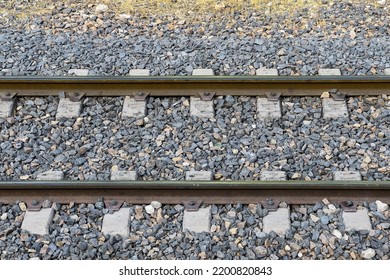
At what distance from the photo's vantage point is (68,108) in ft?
20.6

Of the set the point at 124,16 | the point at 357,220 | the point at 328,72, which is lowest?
the point at 357,220

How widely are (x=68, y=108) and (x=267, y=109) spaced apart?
193 centimetres

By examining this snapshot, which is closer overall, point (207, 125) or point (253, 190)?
point (253, 190)

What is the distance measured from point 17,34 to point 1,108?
132 centimetres

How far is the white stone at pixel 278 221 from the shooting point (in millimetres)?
5148

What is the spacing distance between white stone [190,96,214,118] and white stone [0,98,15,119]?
1748mm

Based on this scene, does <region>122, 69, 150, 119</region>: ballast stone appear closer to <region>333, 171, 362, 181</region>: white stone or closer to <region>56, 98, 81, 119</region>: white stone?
<region>56, 98, 81, 119</region>: white stone

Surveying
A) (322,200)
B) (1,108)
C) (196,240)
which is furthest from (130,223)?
(1,108)

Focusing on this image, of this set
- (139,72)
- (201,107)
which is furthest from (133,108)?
(201,107)

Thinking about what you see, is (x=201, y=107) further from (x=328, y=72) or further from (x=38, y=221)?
(x=38, y=221)

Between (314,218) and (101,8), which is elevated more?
(101,8)

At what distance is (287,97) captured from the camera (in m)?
6.37

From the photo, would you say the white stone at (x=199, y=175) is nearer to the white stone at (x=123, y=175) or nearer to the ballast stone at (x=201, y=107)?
the white stone at (x=123, y=175)

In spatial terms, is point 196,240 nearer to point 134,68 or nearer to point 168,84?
point 168,84
